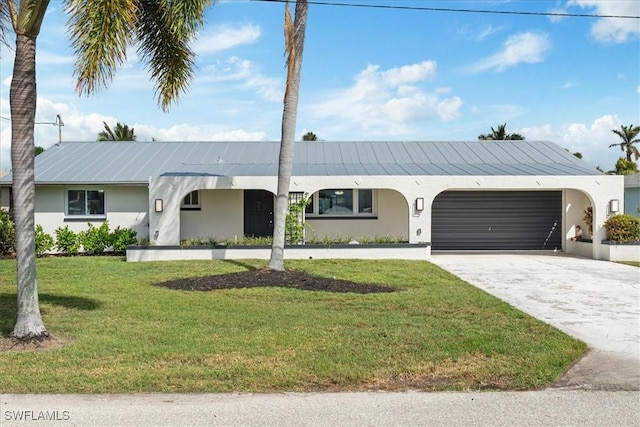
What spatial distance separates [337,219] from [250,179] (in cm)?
370

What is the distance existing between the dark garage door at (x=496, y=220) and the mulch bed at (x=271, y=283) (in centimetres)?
895

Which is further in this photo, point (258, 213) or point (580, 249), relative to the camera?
point (258, 213)

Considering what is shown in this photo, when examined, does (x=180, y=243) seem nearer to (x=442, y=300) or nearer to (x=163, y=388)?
(x=442, y=300)

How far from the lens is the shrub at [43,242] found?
60.1ft

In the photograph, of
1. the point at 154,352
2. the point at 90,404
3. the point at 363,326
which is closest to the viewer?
the point at 90,404

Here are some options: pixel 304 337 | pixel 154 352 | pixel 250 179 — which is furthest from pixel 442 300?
pixel 250 179

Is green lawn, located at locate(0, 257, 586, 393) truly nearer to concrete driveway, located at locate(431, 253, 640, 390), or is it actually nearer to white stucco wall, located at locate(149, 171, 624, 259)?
concrete driveway, located at locate(431, 253, 640, 390)

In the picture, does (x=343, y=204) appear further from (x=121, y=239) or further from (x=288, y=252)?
(x=121, y=239)

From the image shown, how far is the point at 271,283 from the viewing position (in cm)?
1155

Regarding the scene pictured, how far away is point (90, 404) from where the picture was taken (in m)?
4.83

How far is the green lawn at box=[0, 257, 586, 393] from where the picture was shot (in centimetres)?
545

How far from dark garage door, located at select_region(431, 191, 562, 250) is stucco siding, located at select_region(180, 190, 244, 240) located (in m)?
6.89

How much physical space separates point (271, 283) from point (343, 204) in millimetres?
8308

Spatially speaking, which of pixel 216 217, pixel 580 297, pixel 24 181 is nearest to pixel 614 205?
pixel 580 297
